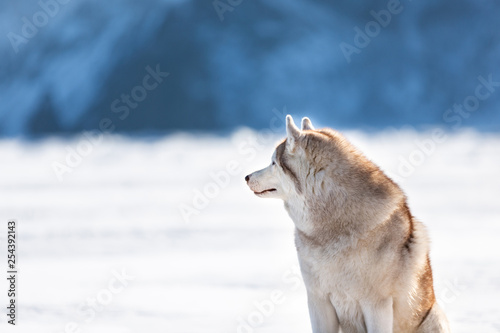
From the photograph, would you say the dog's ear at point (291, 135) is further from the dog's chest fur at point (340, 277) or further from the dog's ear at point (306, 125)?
the dog's chest fur at point (340, 277)

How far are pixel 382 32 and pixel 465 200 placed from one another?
25.3 ft

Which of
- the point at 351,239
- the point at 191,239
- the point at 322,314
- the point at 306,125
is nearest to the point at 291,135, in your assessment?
the point at 306,125

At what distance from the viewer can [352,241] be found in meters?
3.55

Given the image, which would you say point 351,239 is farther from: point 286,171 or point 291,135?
point 291,135

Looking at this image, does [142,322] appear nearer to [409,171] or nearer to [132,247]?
[132,247]

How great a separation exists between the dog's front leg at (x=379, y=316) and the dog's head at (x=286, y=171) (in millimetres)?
658

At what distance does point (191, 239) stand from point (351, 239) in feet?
→ 11.9

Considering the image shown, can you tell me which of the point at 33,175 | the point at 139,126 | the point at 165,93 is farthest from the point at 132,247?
the point at 139,126

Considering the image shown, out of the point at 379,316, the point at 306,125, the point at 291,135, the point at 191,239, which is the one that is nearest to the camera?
the point at 379,316

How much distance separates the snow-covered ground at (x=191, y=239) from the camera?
4.85 m

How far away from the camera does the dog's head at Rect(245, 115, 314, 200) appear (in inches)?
145

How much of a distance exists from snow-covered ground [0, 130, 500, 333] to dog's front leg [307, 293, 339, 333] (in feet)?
2.34

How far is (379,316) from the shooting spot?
3.54 metres

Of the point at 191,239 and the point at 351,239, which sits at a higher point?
the point at 351,239
